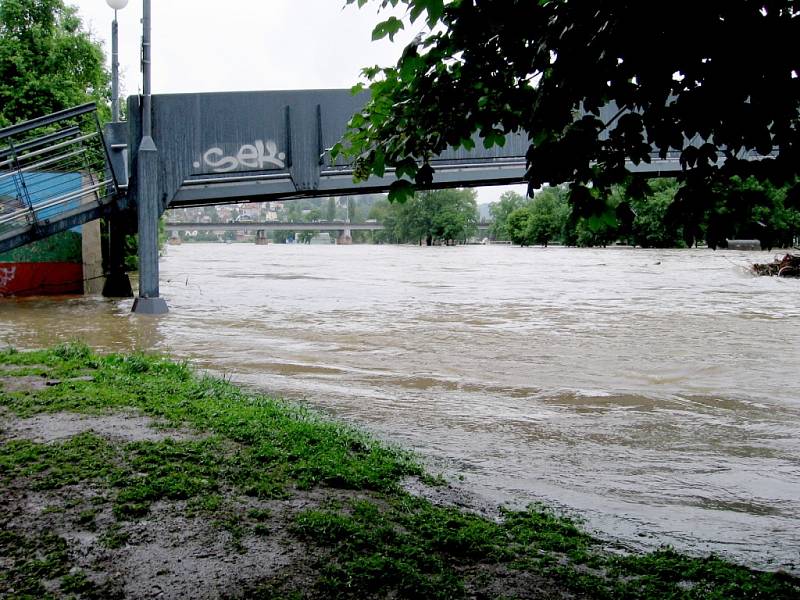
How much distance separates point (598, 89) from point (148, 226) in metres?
15.4

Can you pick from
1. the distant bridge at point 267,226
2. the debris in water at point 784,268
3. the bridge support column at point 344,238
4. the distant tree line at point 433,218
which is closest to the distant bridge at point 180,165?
the debris in water at point 784,268

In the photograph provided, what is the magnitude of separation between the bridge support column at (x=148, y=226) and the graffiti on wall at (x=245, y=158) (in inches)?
91.8

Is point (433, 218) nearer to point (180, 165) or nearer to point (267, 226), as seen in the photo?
point (267, 226)

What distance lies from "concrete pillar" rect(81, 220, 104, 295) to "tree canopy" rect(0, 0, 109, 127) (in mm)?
7530

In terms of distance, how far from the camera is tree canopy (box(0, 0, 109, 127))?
1110 inches

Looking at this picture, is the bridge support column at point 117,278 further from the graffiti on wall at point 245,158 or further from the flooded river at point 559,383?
the graffiti on wall at point 245,158

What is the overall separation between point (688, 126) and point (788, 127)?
0.54 metres

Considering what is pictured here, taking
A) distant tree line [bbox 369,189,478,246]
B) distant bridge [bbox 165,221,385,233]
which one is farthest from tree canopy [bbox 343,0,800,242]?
distant tree line [bbox 369,189,478,246]

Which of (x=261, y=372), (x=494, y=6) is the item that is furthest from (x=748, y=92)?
(x=261, y=372)

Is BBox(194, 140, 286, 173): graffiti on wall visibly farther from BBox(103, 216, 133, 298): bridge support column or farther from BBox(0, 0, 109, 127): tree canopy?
BBox(0, 0, 109, 127): tree canopy

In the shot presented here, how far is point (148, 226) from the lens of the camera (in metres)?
17.8

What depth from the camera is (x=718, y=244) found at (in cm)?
452

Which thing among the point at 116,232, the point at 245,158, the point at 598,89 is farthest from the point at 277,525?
the point at 116,232

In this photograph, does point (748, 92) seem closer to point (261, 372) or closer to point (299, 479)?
point (299, 479)
